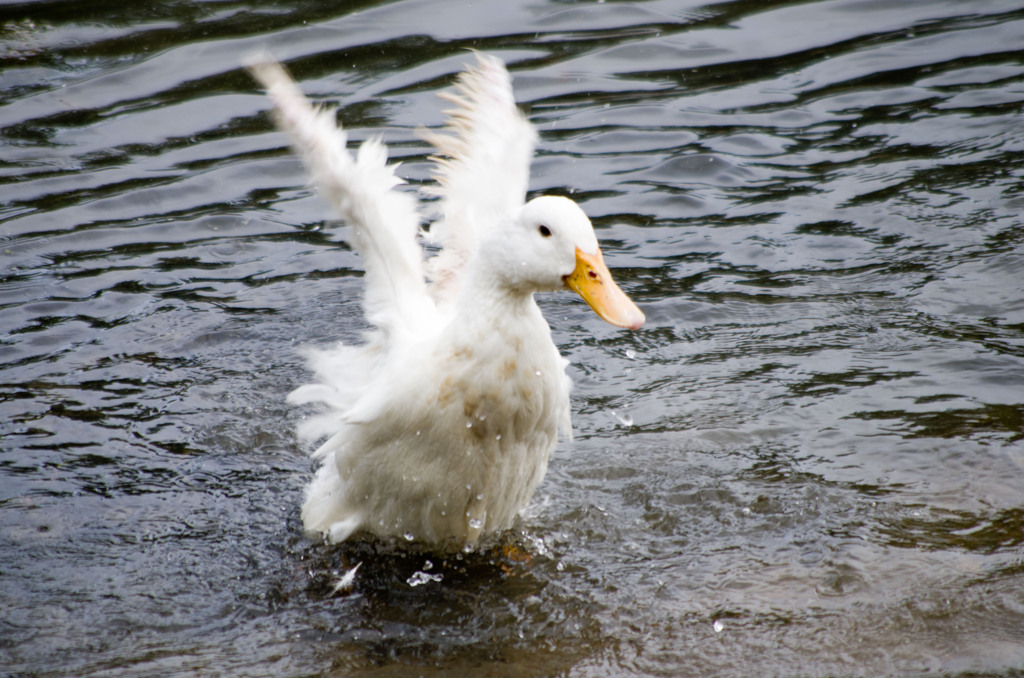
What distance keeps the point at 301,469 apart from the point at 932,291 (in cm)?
372

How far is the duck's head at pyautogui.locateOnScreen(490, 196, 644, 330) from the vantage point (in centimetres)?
363

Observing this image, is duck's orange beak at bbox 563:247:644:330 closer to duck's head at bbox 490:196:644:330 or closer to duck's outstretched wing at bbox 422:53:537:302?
duck's head at bbox 490:196:644:330

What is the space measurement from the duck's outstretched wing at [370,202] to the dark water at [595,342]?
3.61ft

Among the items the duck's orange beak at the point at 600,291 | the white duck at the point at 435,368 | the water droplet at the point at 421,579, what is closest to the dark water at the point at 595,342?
the water droplet at the point at 421,579

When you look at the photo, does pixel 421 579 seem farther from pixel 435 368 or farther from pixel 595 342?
pixel 595 342

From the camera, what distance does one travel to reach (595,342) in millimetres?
6117

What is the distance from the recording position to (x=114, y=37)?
9898mm

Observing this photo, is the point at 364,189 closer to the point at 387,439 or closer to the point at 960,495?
the point at 387,439

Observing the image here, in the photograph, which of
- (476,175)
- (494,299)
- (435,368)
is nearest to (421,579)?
(435,368)

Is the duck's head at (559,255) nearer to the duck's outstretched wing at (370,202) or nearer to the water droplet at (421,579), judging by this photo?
the duck's outstretched wing at (370,202)

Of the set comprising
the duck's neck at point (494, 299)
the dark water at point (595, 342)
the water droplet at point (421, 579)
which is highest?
the duck's neck at point (494, 299)

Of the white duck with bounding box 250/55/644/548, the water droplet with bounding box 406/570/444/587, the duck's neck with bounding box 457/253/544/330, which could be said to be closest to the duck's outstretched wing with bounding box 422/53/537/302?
A: the white duck with bounding box 250/55/644/548

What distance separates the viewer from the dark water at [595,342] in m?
3.87

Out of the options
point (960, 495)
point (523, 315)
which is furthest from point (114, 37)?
point (960, 495)
